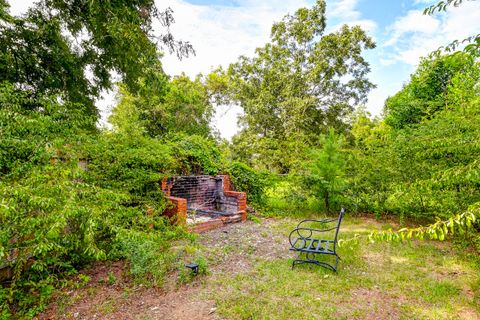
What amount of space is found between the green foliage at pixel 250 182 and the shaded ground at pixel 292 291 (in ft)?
12.2

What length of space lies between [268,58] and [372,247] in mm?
14198

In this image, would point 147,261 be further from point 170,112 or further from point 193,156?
point 170,112

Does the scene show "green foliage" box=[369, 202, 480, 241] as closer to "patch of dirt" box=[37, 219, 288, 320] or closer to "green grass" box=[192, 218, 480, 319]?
"green grass" box=[192, 218, 480, 319]

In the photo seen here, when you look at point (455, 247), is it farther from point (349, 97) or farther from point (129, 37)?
point (349, 97)

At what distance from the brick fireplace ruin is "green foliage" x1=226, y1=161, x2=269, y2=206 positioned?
0.43m

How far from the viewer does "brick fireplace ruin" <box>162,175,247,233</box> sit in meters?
6.45

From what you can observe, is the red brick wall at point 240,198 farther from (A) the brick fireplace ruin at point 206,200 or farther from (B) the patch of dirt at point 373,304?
(B) the patch of dirt at point 373,304

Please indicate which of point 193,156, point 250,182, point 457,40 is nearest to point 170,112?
point 193,156

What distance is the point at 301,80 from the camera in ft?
52.7

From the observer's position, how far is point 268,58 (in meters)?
16.8

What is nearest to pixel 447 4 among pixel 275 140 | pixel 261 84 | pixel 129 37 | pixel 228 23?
pixel 129 37

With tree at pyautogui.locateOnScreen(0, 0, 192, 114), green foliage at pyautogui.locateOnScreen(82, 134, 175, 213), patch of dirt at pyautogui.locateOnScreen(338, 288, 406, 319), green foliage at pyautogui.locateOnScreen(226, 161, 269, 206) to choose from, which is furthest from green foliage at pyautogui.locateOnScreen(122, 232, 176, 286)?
green foliage at pyautogui.locateOnScreen(226, 161, 269, 206)

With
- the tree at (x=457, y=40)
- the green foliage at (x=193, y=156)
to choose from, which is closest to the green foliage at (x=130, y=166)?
the green foliage at (x=193, y=156)

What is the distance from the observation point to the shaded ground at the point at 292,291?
3.07 metres
